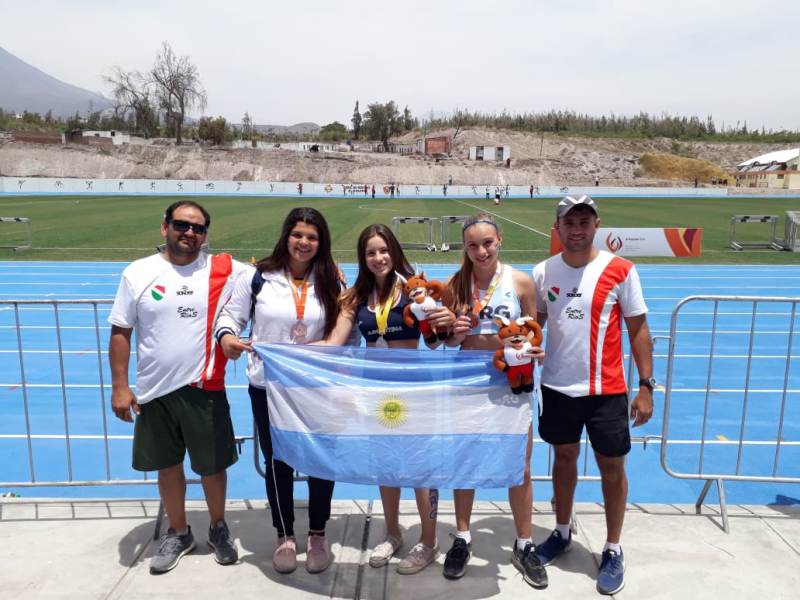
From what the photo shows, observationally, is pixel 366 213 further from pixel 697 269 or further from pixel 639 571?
pixel 639 571

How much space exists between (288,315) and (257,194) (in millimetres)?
51590

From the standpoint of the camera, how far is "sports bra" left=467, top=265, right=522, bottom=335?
3256 mm

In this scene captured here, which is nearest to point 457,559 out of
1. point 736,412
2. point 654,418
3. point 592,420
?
point 592,420

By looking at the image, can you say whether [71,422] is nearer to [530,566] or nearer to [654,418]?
[530,566]

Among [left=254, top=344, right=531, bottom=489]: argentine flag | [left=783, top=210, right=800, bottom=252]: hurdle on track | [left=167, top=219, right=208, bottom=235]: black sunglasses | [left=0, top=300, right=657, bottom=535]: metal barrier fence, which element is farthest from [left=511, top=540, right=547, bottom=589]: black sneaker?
[left=783, top=210, right=800, bottom=252]: hurdle on track

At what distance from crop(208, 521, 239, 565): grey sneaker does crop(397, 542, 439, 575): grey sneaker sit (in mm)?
976

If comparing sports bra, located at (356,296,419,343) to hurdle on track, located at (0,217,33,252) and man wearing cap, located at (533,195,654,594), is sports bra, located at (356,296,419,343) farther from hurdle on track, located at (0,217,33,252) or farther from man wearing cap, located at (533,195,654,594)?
hurdle on track, located at (0,217,33,252)

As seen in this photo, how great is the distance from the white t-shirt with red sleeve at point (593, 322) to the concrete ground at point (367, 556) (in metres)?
1.10

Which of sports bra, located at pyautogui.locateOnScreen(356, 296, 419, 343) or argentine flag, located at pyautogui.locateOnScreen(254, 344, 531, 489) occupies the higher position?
sports bra, located at pyautogui.locateOnScreen(356, 296, 419, 343)

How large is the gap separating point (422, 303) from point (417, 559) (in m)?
1.50

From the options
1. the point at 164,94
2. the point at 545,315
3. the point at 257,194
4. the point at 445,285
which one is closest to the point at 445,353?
the point at 445,285

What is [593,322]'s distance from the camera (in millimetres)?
3234

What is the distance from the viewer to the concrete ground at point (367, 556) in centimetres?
324

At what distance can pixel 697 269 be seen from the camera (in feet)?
52.7
